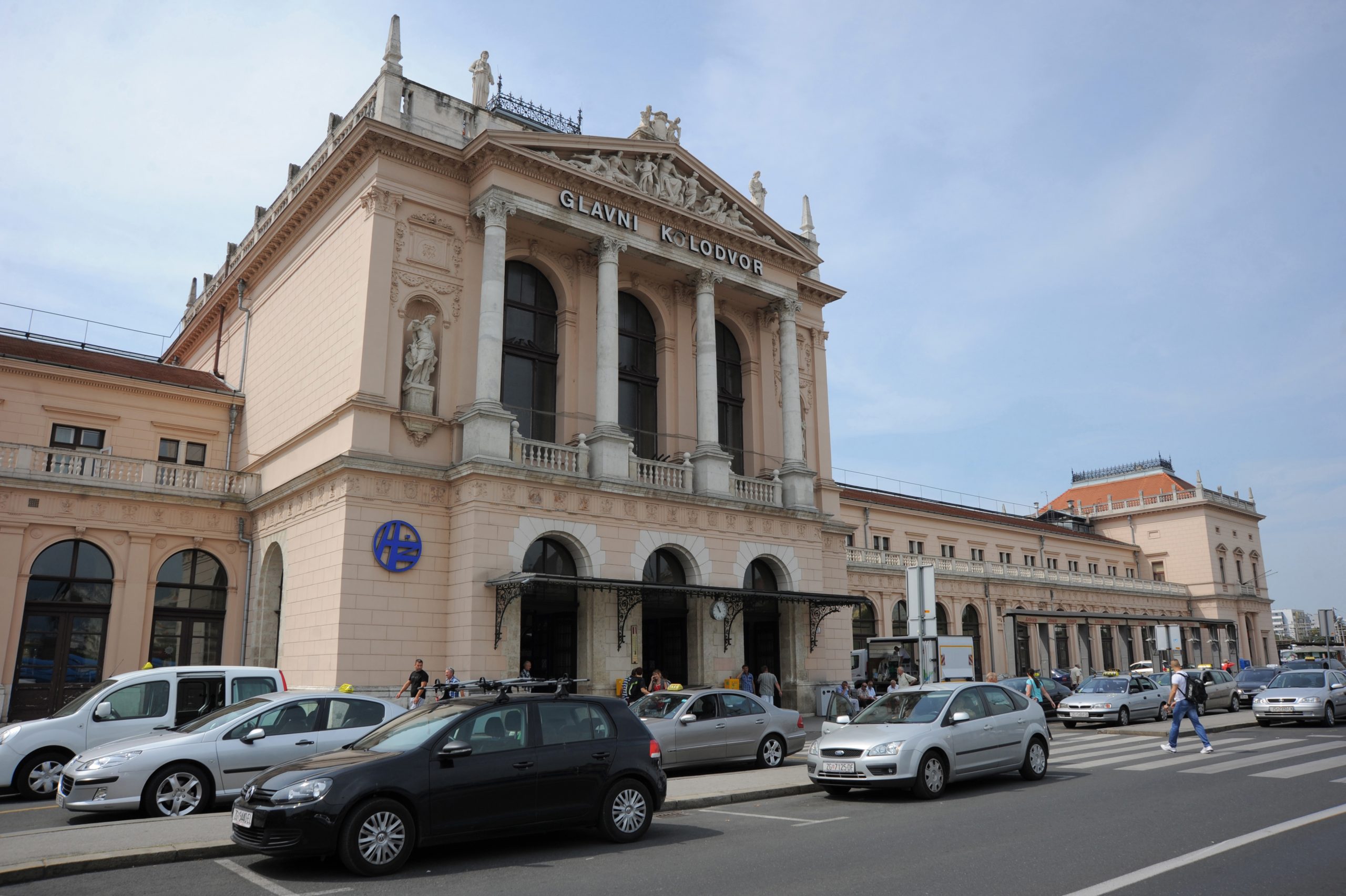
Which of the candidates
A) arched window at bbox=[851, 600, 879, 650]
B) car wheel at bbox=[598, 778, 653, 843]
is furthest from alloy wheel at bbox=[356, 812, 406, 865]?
arched window at bbox=[851, 600, 879, 650]

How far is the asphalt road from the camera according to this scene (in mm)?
8102

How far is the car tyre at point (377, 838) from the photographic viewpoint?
8.53 m

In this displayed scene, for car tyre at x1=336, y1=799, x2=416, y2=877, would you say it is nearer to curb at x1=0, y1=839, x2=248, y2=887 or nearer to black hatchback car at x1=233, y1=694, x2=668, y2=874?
black hatchback car at x1=233, y1=694, x2=668, y2=874

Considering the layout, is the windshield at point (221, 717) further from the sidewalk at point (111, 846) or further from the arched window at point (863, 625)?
the arched window at point (863, 625)

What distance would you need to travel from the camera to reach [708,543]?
27.9 metres

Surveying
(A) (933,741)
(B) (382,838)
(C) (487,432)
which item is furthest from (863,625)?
(B) (382,838)

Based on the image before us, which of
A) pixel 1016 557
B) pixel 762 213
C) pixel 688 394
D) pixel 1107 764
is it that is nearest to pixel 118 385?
pixel 688 394

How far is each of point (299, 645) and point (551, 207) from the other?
1364 centimetres

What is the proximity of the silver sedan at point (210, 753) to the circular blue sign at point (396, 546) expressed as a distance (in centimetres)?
941

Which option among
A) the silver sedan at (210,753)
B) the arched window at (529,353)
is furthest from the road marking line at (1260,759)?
the arched window at (529,353)

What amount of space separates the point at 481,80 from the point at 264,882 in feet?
81.2

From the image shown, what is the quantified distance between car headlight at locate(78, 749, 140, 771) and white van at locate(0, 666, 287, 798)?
2929mm

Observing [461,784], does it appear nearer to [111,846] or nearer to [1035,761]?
[111,846]

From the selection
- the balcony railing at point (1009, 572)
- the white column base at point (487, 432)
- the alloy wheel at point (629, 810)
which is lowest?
the alloy wheel at point (629, 810)
